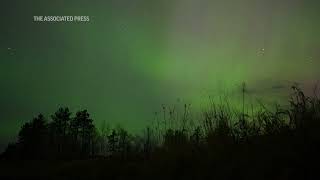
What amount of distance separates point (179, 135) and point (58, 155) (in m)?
13.0

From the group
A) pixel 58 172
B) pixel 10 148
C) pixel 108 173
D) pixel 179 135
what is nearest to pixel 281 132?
pixel 179 135

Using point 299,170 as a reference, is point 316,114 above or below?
above

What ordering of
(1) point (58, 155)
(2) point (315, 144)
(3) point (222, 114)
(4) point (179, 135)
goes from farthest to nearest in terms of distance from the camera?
(1) point (58, 155), (4) point (179, 135), (3) point (222, 114), (2) point (315, 144)

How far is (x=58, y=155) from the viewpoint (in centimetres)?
2147

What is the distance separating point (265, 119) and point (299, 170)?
103 inches

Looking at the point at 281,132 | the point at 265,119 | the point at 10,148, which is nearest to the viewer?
the point at 281,132

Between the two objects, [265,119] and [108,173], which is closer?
[265,119]

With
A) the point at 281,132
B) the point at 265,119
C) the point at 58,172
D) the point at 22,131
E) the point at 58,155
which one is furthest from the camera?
the point at 22,131

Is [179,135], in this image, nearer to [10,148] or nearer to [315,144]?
[315,144]

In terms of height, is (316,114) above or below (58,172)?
above

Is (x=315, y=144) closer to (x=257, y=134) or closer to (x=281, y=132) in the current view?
(x=281, y=132)

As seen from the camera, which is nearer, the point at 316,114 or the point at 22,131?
the point at 316,114

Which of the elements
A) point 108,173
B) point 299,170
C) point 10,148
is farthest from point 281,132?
point 10,148

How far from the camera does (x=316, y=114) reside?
764 cm
